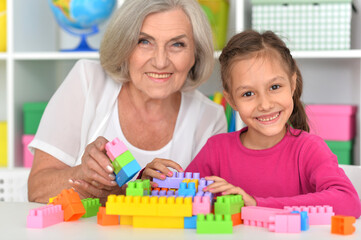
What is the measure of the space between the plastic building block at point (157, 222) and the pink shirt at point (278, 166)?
1.19 ft

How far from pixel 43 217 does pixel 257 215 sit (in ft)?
1.21

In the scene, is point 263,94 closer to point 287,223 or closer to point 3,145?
point 287,223

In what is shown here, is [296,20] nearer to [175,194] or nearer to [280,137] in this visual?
[280,137]

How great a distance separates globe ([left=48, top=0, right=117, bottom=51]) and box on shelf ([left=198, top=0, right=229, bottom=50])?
16.7 inches

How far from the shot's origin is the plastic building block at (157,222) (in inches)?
35.5

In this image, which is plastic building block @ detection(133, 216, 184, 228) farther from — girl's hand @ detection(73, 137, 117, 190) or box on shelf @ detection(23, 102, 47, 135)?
box on shelf @ detection(23, 102, 47, 135)

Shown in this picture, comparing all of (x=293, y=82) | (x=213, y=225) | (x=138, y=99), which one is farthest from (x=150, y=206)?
(x=138, y=99)

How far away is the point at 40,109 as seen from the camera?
7.59 ft

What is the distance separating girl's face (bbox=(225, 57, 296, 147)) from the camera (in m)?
1.32

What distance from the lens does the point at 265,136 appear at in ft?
4.59

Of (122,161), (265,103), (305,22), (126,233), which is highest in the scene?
(305,22)

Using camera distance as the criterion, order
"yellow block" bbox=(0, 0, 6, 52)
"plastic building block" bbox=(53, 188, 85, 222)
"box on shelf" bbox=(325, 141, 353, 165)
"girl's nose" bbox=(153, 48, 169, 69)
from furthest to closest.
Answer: "yellow block" bbox=(0, 0, 6, 52)
"box on shelf" bbox=(325, 141, 353, 165)
"girl's nose" bbox=(153, 48, 169, 69)
"plastic building block" bbox=(53, 188, 85, 222)

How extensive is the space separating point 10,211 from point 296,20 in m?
1.45

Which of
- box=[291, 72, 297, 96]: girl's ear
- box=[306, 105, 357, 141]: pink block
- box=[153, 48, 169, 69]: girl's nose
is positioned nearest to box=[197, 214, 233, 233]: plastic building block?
box=[291, 72, 297, 96]: girl's ear
